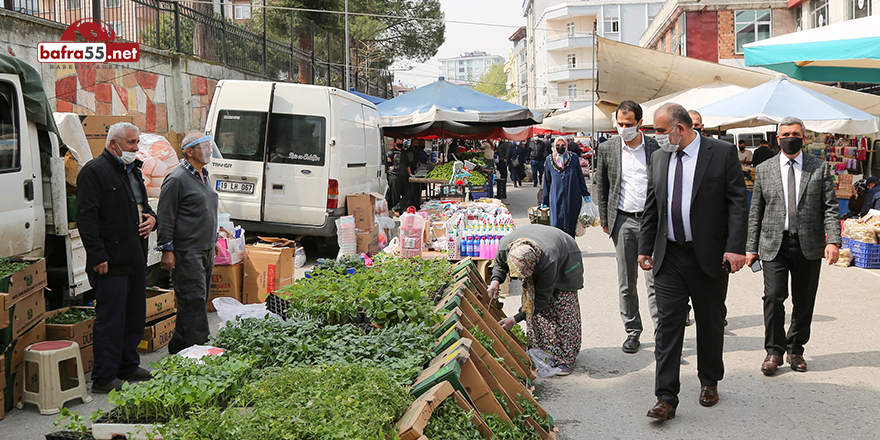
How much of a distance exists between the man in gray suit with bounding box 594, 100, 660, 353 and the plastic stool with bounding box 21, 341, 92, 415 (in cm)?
457

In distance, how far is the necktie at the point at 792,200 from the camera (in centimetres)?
583

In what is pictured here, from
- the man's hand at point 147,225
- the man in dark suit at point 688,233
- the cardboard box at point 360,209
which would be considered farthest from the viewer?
the cardboard box at point 360,209

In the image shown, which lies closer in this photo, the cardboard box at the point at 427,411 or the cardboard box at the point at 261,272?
the cardboard box at the point at 427,411

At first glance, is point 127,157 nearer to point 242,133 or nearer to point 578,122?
point 242,133

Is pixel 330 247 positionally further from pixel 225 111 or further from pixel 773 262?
pixel 773 262

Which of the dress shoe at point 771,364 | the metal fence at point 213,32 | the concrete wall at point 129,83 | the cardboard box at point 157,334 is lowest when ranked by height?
the dress shoe at point 771,364

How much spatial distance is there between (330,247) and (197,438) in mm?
9818

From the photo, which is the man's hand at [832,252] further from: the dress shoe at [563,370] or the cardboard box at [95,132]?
the cardboard box at [95,132]

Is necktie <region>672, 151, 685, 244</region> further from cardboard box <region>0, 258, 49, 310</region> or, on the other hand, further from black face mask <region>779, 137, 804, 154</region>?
cardboard box <region>0, 258, 49, 310</region>

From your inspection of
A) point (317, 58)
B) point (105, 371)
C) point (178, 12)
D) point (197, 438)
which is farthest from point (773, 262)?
point (317, 58)

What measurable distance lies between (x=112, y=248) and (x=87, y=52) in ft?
27.6

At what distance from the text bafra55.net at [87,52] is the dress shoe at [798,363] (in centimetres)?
1118

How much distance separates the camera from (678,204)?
4977 millimetres

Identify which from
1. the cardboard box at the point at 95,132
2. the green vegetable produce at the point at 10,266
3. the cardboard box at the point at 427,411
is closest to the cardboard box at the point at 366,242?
the cardboard box at the point at 95,132
